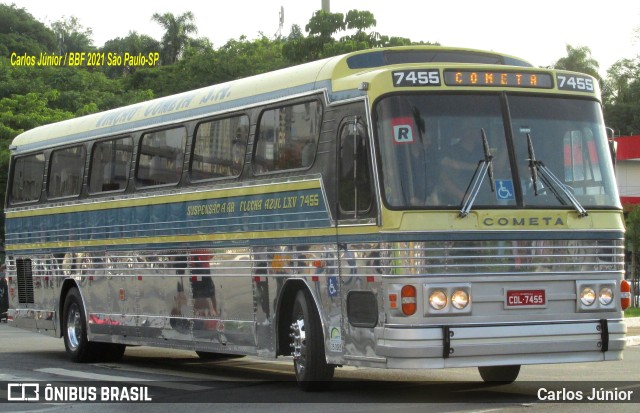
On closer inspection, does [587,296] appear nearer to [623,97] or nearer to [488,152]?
[488,152]

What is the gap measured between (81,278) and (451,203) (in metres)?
8.65

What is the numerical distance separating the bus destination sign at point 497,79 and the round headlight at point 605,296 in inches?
81.8

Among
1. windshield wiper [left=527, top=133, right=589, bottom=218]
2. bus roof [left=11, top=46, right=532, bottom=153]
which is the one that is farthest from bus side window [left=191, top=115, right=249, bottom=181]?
windshield wiper [left=527, top=133, right=589, bottom=218]

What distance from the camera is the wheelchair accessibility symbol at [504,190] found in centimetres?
1172

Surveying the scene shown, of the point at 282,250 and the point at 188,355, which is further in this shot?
the point at 188,355

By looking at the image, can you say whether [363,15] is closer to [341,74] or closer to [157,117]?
[157,117]

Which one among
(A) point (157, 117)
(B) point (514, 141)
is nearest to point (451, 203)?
(B) point (514, 141)

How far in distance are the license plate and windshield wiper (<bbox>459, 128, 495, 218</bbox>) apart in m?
0.89

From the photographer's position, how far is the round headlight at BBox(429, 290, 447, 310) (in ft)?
37.1

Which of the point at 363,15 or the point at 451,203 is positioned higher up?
the point at 363,15

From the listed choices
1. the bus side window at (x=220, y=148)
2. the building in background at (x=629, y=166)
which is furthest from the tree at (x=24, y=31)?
the bus side window at (x=220, y=148)

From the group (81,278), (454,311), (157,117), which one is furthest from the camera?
(81,278)

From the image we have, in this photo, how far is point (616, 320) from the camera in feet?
39.5

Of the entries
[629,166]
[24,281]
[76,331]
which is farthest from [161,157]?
[629,166]
